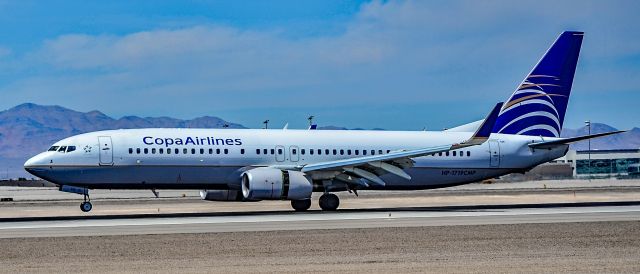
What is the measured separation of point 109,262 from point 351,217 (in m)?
15.7

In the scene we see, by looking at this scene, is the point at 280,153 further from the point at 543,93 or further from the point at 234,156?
the point at 543,93

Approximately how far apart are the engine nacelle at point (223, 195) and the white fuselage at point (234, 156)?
0.99 m

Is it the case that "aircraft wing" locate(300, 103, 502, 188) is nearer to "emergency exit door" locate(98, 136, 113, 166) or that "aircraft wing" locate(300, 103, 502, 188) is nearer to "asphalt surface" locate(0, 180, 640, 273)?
"asphalt surface" locate(0, 180, 640, 273)

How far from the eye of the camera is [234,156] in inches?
1709

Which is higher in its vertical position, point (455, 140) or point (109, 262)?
point (455, 140)

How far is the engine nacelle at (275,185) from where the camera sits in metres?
40.9

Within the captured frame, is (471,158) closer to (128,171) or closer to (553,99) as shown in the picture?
(553,99)

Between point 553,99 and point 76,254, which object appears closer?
point 76,254

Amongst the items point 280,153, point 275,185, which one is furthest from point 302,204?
point 275,185

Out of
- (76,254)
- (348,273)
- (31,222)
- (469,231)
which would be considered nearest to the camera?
(348,273)

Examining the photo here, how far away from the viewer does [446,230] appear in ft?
100

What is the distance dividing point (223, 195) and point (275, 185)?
14.8 ft

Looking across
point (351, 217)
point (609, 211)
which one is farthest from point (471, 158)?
point (351, 217)

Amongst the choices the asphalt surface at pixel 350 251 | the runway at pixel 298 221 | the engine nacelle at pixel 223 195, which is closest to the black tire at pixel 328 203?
the runway at pixel 298 221
